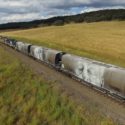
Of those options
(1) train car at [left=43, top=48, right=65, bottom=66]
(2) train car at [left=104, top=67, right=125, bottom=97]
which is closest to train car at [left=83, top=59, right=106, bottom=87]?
(2) train car at [left=104, top=67, right=125, bottom=97]

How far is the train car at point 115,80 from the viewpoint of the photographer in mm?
18391

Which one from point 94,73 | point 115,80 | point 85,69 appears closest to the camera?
point 115,80

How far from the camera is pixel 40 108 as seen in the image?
19.0 metres

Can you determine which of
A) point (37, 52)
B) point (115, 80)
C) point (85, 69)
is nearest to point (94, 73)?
point (85, 69)

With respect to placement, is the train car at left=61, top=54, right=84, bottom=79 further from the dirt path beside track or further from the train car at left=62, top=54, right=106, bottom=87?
the dirt path beside track

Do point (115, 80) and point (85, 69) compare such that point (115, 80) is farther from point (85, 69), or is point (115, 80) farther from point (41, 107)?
point (85, 69)

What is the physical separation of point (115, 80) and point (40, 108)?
5599 mm

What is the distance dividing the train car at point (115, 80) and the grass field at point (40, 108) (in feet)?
7.18

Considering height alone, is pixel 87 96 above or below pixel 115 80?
below

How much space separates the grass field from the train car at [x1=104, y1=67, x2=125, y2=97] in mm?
2188

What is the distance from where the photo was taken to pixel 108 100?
2031cm

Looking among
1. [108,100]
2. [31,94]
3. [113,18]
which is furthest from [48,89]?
[113,18]

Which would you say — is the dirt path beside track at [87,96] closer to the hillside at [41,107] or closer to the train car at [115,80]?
the hillside at [41,107]

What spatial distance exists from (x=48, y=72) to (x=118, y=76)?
50.0ft
